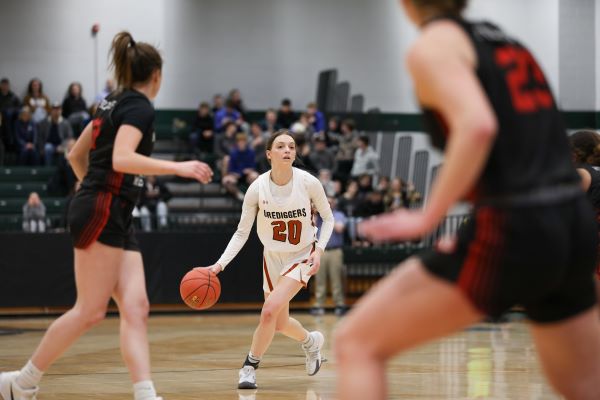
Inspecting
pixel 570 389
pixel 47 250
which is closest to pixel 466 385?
pixel 570 389

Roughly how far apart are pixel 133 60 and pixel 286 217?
113 inches

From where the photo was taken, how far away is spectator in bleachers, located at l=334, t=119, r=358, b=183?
64.5ft

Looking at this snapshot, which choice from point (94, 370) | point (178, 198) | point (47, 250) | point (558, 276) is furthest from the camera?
point (178, 198)

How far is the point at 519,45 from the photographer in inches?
132

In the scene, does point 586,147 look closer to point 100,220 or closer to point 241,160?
point 100,220

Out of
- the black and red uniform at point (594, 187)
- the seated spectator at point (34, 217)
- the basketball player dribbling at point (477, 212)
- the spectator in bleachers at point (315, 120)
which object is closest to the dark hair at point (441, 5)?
the basketball player dribbling at point (477, 212)

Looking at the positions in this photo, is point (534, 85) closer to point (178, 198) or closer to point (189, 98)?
point (178, 198)

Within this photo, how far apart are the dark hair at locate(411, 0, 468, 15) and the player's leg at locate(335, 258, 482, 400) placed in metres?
0.85

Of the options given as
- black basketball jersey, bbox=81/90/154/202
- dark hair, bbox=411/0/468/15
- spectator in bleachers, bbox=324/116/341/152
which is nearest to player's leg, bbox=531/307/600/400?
dark hair, bbox=411/0/468/15

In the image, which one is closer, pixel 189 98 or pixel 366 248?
pixel 366 248

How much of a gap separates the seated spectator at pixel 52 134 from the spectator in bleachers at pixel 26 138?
14 cm

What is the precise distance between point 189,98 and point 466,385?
1678cm

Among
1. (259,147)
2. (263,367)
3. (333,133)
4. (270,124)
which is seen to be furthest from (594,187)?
(333,133)

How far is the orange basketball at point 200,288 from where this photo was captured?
7555 millimetres
